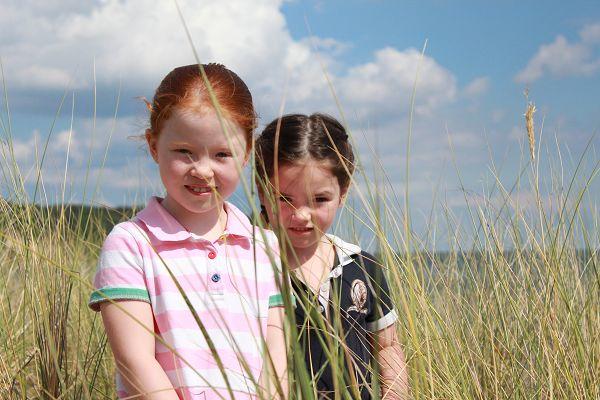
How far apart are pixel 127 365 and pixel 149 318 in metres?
0.11

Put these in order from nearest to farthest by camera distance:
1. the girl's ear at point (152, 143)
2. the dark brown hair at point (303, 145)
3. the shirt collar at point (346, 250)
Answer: the girl's ear at point (152, 143)
the dark brown hair at point (303, 145)
the shirt collar at point (346, 250)

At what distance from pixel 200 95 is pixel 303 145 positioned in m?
0.46

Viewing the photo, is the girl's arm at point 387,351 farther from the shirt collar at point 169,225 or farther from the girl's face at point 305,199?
the shirt collar at point 169,225

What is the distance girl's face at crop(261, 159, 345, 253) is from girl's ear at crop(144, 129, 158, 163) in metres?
0.33

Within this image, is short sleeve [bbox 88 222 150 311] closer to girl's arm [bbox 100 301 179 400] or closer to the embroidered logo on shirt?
girl's arm [bbox 100 301 179 400]

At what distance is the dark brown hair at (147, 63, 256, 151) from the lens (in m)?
1.67

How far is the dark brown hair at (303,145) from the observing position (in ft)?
6.67

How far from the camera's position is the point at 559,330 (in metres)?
2.16

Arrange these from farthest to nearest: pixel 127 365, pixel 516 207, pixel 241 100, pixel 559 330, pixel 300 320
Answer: pixel 516 207 → pixel 559 330 → pixel 300 320 → pixel 241 100 → pixel 127 365

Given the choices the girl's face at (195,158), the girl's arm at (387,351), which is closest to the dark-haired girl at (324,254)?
the girl's arm at (387,351)

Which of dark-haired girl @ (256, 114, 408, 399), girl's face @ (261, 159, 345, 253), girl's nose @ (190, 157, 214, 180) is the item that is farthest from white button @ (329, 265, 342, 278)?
girl's nose @ (190, 157, 214, 180)

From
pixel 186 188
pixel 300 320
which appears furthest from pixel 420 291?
pixel 186 188

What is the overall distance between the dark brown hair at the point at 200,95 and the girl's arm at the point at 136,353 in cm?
44

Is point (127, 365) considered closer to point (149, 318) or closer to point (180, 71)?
point (149, 318)
